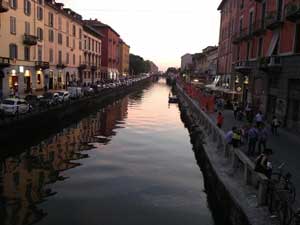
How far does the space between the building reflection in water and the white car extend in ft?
10.8

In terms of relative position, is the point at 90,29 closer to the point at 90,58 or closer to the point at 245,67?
the point at 90,58

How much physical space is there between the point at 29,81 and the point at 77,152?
27.3 metres

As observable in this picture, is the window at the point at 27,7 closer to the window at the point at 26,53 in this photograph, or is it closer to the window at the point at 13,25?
the window at the point at 13,25

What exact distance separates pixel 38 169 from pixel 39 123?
11.2 m

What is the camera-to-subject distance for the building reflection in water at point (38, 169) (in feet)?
50.8

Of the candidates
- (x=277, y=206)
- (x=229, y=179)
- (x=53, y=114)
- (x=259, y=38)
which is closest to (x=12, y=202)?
(x=229, y=179)

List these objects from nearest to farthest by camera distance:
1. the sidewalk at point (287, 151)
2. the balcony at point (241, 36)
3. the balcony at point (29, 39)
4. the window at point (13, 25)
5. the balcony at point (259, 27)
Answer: the sidewalk at point (287, 151) → the balcony at point (259, 27) → the balcony at point (241, 36) → the window at point (13, 25) → the balcony at point (29, 39)

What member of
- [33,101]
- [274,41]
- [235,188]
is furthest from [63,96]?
[235,188]

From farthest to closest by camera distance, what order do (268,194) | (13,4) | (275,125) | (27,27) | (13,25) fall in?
1. (27,27)
2. (13,25)
3. (13,4)
4. (275,125)
5. (268,194)

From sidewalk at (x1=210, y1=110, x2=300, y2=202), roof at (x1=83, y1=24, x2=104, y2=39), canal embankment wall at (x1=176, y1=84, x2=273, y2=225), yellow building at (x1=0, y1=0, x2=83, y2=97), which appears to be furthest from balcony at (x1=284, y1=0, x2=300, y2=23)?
roof at (x1=83, y1=24, x2=104, y2=39)

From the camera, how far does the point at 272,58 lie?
94.4 feet

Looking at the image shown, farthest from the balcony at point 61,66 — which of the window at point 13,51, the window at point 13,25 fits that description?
the window at point 13,25

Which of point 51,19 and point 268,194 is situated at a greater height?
point 51,19

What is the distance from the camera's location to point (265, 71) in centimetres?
3164
